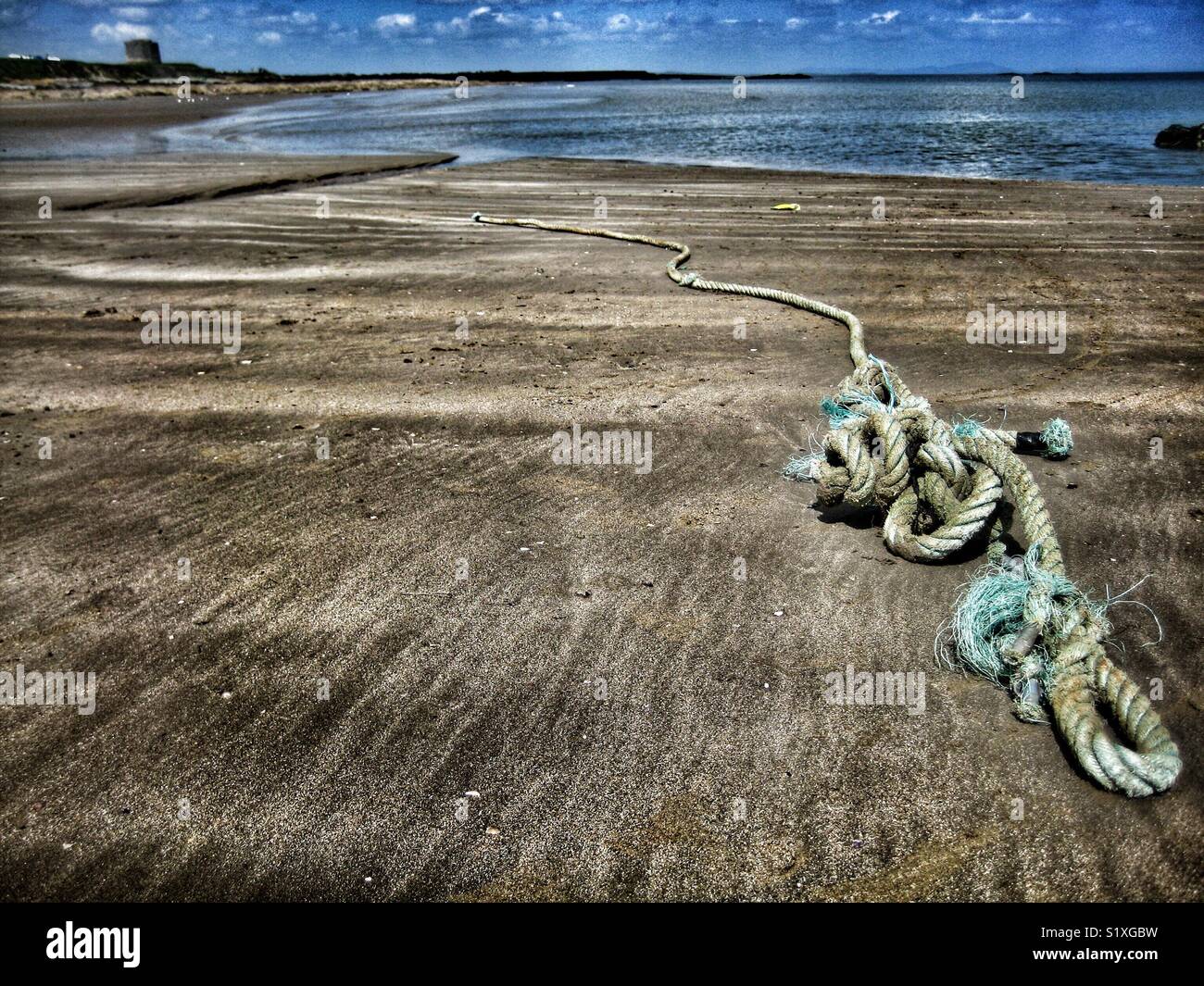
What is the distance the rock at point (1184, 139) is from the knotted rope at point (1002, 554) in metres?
24.5

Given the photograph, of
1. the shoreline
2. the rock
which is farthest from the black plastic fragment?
the rock

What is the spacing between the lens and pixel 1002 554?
3.91 m

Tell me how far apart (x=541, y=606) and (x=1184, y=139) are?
91.8ft

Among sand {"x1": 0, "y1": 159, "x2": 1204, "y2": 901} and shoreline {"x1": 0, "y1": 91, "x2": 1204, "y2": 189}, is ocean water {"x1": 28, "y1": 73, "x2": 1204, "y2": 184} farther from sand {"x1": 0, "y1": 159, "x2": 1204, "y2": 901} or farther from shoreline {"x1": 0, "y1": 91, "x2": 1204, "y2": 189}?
sand {"x1": 0, "y1": 159, "x2": 1204, "y2": 901}

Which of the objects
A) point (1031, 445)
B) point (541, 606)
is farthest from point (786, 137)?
point (541, 606)

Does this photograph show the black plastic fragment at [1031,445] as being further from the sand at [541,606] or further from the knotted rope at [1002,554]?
the sand at [541,606]

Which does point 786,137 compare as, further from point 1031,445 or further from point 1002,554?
point 1002,554

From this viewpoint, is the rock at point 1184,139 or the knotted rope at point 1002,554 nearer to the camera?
the knotted rope at point 1002,554

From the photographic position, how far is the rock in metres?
23.6

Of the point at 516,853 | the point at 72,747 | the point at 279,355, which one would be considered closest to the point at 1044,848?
the point at 516,853

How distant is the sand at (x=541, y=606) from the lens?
9.03 feet

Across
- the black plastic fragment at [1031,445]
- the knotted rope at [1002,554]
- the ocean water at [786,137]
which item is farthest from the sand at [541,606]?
the ocean water at [786,137]

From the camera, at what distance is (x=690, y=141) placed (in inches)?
1126

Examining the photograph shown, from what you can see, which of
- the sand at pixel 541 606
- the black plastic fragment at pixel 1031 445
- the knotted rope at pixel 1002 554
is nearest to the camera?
the sand at pixel 541 606
